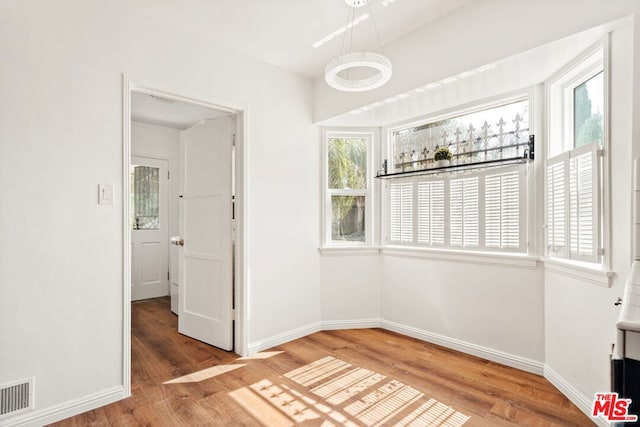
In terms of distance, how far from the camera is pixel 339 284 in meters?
3.77

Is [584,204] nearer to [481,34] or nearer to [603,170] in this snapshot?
[603,170]

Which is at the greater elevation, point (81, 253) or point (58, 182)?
point (58, 182)

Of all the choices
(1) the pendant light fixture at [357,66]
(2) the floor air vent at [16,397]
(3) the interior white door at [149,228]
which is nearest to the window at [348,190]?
(1) the pendant light fixture at [357,66]

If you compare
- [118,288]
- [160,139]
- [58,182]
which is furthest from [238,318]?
[160,139]

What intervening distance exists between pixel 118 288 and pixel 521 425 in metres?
A: 2.67

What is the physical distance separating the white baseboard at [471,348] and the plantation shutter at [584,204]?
0.96 m

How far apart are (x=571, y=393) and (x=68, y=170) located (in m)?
3.52

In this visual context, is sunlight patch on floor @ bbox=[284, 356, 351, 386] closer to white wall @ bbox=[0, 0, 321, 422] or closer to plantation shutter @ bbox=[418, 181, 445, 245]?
white wall @ bbox=[0, 0, 321, 422]

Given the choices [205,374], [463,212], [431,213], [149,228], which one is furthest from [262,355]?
[149,228]

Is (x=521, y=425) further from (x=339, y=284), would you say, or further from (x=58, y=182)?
(x=58, y=182)

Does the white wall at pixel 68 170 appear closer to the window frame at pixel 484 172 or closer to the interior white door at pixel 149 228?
the window frame at pixel 484 172

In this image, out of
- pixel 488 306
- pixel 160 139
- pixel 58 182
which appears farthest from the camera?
pixel 160 139

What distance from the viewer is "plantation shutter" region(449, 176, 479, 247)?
3.09 metres

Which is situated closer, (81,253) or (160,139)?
(81,253)
